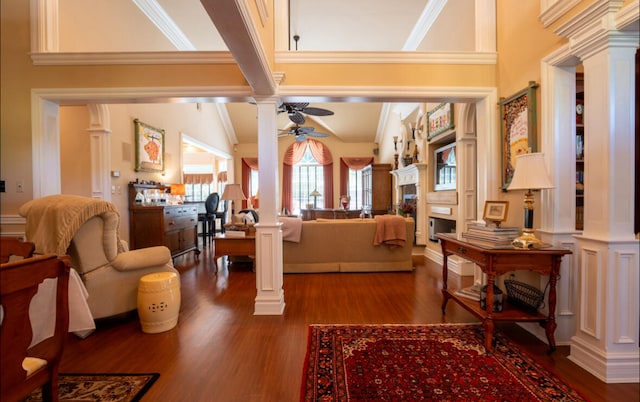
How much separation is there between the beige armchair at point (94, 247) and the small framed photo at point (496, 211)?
3.08m

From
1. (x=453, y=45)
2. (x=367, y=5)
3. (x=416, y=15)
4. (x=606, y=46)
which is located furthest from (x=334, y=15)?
(x=606, y=46)

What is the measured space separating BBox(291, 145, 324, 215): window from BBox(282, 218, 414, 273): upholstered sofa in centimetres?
540

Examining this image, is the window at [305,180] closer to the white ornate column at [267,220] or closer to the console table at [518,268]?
the white ornate column at [267,220]

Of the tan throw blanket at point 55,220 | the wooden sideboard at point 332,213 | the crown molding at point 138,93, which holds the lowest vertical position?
the wooden sideboard at point 332,213

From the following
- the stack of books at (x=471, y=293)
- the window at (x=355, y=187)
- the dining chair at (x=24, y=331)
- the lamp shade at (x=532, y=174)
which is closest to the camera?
the dining chair at (x=24, y=331)

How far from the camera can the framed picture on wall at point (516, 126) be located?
2285mm

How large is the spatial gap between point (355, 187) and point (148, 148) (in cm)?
623

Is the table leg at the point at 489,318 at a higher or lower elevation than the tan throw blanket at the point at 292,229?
lower

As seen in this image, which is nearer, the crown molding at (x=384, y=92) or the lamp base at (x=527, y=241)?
the lamp base at (x=527, y=241)

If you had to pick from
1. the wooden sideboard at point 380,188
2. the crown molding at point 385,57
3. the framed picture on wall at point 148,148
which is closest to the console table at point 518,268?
the crown molding at point 385,57

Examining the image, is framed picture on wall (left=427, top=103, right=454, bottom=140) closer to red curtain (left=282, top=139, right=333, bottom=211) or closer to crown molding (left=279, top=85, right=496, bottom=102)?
crown molding (left=279, top=85, right=496, bottom=102)

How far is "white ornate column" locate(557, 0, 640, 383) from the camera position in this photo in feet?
5.65

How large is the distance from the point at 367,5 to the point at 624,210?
4.09 metres

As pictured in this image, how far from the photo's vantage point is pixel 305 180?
963 cm
